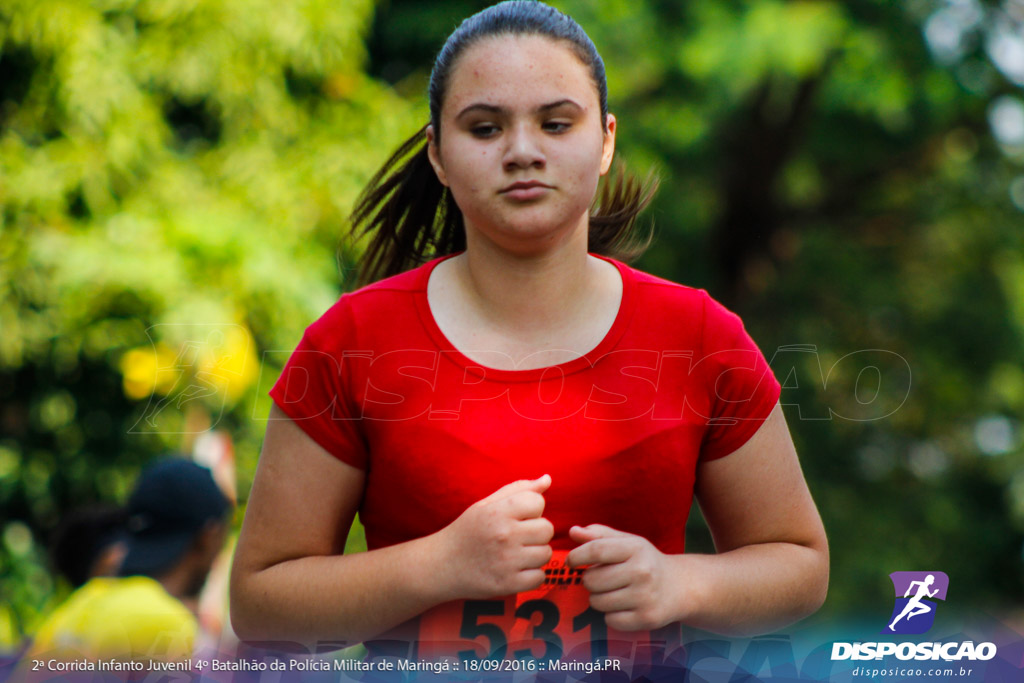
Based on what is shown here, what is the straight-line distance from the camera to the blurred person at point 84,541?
3.16m

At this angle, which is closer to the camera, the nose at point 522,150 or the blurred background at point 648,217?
the nose at point 522,150

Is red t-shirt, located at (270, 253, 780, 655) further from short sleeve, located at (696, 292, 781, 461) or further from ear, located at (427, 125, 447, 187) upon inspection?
ear, located at (427, 125, 447, 187)

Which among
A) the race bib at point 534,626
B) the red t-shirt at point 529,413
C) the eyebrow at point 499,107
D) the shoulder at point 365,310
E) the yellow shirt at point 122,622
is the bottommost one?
the race bib at point 534,626

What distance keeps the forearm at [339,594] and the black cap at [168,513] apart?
4.23 feet

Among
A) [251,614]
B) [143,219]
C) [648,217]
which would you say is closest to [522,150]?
[251,614]

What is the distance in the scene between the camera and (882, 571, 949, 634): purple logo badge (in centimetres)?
143

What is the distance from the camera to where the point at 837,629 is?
58.3 inches

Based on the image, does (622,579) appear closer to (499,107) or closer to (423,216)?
(499,107)

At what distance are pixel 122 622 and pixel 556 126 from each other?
144 centimetres

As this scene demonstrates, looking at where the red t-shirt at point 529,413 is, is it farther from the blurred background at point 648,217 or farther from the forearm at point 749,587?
the blurred background at point 648,217

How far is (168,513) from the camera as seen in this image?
251cm

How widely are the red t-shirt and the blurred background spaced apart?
681mm

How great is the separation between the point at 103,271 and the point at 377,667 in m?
3.37

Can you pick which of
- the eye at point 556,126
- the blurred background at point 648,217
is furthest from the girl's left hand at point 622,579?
the blurred background at point 648,217
